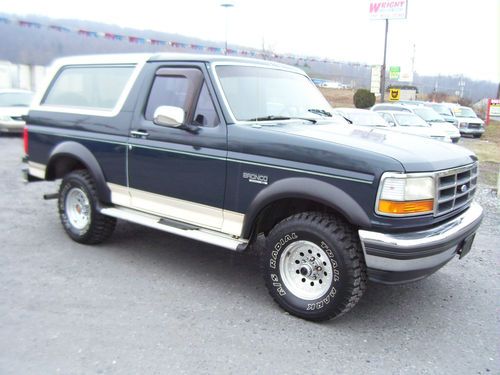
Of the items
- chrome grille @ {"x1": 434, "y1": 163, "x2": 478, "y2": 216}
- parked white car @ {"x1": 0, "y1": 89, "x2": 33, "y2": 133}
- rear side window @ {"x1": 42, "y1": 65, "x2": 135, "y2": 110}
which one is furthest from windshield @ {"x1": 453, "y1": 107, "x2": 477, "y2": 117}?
rear side window @ {"x1": 42, "y1": 65, "x2": 135, "y2": 110}

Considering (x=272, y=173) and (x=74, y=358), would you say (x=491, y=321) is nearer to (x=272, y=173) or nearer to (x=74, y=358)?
(x=272, y=173)

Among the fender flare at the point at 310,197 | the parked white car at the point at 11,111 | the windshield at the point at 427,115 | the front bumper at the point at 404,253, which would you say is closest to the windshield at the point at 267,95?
the fender flare at the point at 310,197

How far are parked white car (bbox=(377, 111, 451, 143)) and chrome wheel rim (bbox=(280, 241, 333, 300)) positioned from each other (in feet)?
37.2

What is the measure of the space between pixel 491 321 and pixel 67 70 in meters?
5.20

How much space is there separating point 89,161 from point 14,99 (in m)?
12.0

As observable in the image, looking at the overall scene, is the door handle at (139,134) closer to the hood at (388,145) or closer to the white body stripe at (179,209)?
the white body stripe at (179,209)

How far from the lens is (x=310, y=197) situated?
11.5 ft

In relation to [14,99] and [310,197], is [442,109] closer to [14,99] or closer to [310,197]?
[14,99]

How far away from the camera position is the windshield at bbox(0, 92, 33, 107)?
48.6 ft

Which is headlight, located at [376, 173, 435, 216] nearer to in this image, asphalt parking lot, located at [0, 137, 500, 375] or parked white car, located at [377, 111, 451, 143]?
asphalt parking lot, located at [0, 137, 500, 375]

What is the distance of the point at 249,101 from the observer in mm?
4277

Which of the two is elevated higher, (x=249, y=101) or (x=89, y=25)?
(x=89, y=25)

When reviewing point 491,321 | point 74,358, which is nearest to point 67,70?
point 74,358

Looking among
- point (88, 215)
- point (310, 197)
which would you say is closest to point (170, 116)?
point (310, 197)
